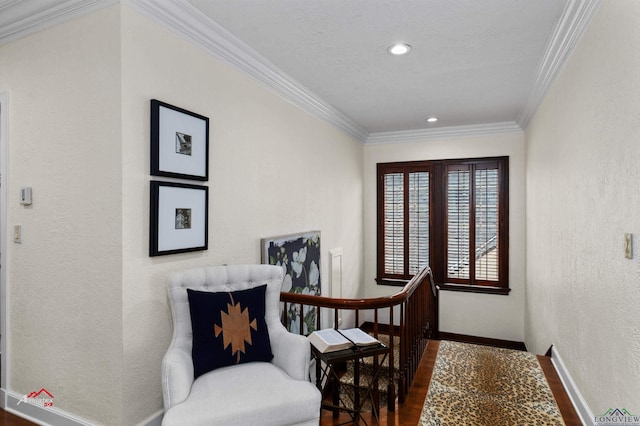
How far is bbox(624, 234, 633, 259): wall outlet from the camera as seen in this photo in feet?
5.46

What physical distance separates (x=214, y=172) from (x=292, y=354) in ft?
4.41

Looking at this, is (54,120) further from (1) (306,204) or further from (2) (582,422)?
(2) (582,422)

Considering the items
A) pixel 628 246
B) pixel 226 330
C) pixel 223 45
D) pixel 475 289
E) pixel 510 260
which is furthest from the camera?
pixel 475 289

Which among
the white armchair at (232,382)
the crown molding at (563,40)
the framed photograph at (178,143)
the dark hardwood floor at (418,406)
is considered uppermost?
the crown molding at (563,40)

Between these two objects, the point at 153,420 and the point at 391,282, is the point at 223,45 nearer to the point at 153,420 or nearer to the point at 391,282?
the point at 153,420

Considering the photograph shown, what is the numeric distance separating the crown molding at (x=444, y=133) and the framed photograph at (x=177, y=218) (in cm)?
381

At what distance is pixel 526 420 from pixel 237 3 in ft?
10.2

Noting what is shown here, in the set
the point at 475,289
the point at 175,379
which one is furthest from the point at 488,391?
the point at 475,289

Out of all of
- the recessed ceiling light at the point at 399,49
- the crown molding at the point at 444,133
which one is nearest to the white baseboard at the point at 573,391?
the recessed ceiling light at the point at 399,49

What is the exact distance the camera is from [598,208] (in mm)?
2086

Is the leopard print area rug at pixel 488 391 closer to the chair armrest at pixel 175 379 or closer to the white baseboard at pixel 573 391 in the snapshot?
the white baseboard at pixel 573 391

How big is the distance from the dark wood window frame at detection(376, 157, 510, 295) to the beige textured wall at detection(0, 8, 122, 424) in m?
4.38

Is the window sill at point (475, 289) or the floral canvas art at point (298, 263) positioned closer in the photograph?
the floral canvas art at point (298, 263)

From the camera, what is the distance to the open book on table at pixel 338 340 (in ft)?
7.15
